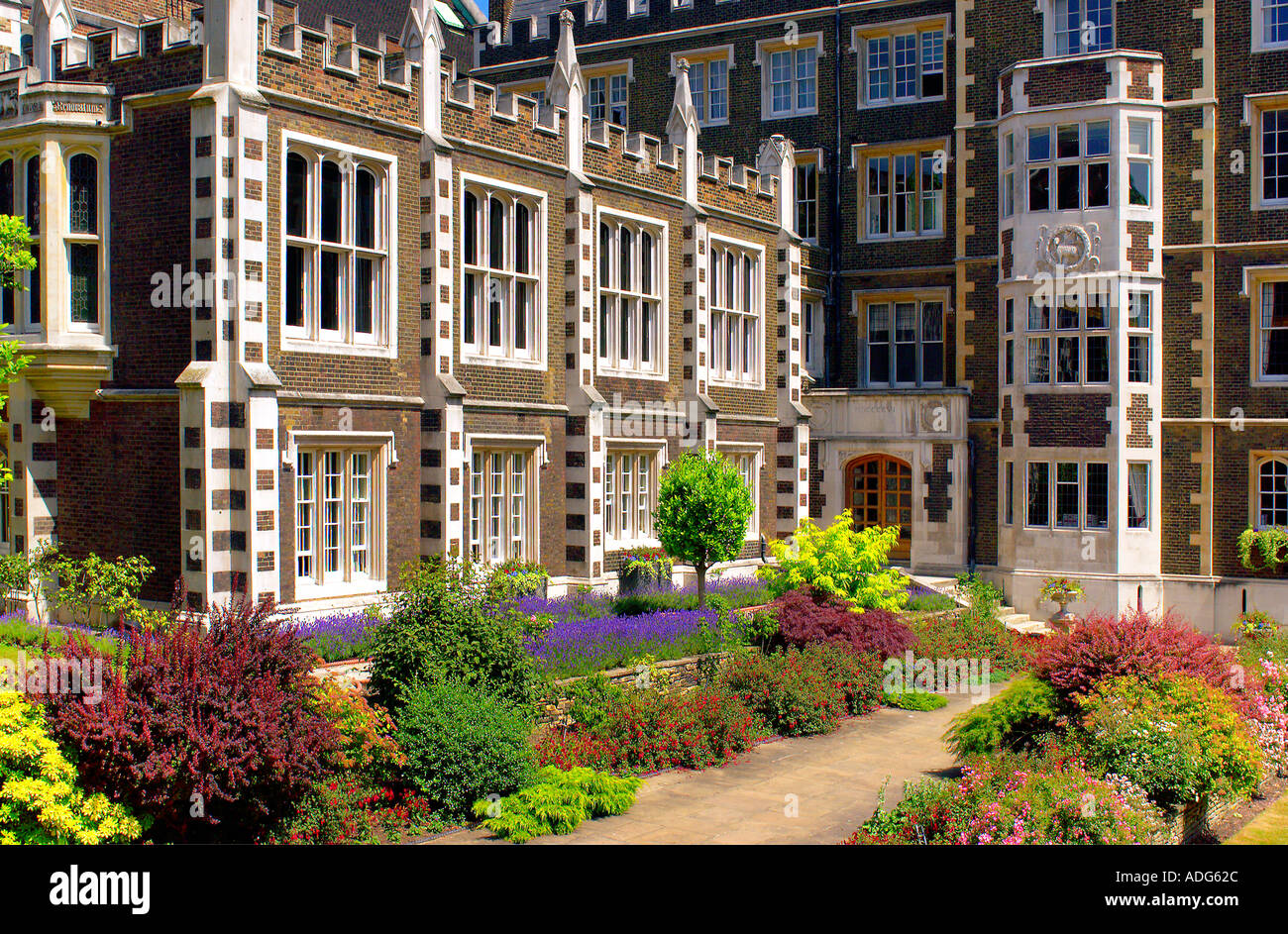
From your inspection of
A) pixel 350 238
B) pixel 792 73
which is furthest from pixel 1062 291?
pixel 350 238

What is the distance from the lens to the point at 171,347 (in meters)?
16.8

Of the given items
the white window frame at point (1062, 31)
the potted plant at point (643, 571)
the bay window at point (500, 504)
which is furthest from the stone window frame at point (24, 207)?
the white window frame at point (1062, 31)

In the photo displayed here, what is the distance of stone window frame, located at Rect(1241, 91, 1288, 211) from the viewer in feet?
86.0

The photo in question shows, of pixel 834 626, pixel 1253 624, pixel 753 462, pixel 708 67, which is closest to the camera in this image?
pixel 834 626

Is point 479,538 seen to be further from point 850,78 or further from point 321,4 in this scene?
point 850,78

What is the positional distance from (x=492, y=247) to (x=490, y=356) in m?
1.98

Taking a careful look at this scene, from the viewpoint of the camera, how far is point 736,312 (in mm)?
27672

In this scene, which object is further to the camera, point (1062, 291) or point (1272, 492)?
point (1062, 291)

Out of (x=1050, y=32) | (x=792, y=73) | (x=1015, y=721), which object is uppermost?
(x=792, y=73)

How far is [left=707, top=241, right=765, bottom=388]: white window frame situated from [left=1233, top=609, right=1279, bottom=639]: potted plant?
1139 centimetres

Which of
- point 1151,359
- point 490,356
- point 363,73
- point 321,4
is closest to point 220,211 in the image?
point 363,73

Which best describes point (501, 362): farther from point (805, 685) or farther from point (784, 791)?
point (784, 791)

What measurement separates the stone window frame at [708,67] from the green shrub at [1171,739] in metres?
24.4

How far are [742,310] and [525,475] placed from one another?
8.46 m
